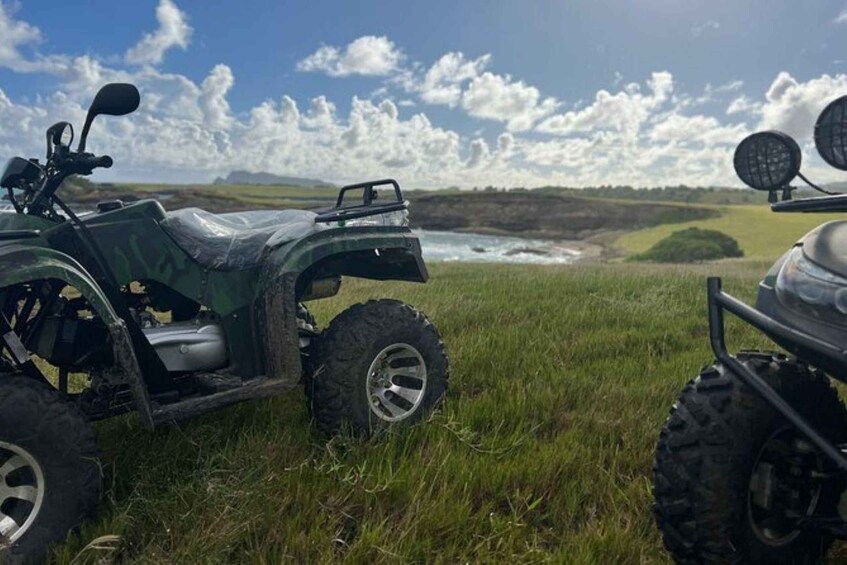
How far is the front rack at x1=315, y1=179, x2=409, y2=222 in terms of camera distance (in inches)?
128

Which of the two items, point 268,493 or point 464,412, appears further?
point 464,412

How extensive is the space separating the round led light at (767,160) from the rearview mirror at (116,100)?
224cm

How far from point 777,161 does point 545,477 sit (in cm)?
149

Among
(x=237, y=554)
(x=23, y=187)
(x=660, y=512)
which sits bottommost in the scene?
(x=237, y=554)

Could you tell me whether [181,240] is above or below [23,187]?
below

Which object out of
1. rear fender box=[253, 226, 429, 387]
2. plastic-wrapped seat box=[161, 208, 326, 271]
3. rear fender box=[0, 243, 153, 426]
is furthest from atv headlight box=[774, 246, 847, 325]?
rear fender box=[0, 243, 153, 426]

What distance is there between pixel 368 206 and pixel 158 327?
1.33 m

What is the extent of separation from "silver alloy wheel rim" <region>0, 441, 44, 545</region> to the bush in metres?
41.0

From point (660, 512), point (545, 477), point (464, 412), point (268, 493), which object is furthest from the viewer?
point (464, 412)

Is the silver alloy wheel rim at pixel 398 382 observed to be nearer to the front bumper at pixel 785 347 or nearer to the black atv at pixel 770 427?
the black atv at pixel 770 427

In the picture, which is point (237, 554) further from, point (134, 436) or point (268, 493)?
point (134, 436)

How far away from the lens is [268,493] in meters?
2.33

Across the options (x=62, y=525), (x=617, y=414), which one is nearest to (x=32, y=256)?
(x=62, y=525)

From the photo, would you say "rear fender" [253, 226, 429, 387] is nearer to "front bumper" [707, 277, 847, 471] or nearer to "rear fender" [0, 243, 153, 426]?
"rear fender" [0, 243, 153, 426]
